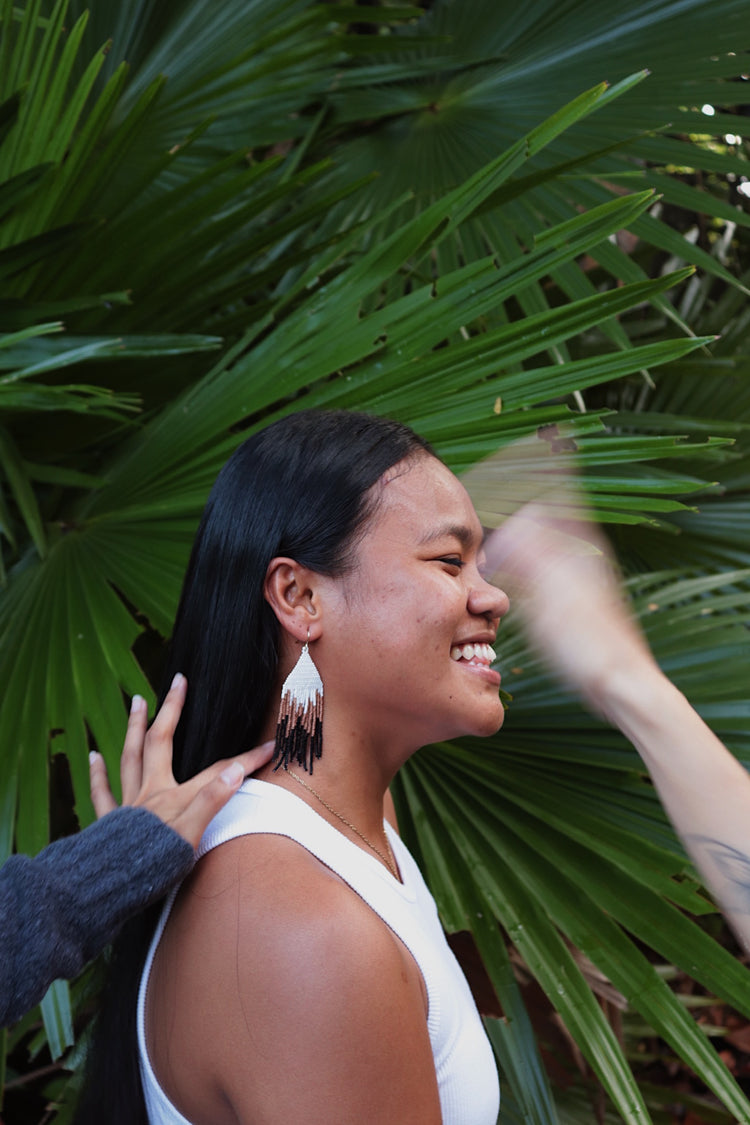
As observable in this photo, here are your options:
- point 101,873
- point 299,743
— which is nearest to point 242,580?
point 299,743

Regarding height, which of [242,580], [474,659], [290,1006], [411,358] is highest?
[411,358]

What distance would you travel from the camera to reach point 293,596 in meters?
1.06

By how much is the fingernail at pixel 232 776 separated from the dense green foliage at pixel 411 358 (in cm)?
32

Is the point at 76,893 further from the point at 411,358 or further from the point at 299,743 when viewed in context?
the point at 411,358

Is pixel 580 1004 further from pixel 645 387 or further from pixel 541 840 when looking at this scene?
pixel 645 387

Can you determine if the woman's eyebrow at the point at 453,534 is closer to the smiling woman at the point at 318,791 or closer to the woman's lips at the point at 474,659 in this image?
Result: the smiling woman at the point at 318,791

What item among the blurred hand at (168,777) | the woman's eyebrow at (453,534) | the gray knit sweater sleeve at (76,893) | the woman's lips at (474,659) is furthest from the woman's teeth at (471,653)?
the gray knit sweater sleeve at (76,893)

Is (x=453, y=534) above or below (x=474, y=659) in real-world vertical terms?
above

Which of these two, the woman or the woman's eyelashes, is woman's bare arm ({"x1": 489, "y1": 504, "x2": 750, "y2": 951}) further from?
the woman

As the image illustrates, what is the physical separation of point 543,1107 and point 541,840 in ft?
1.03

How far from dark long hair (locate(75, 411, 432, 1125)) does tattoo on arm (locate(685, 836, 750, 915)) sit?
0.45m

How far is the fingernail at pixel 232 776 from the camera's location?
100cm

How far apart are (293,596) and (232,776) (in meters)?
0.18

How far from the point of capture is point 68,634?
4.47ft
